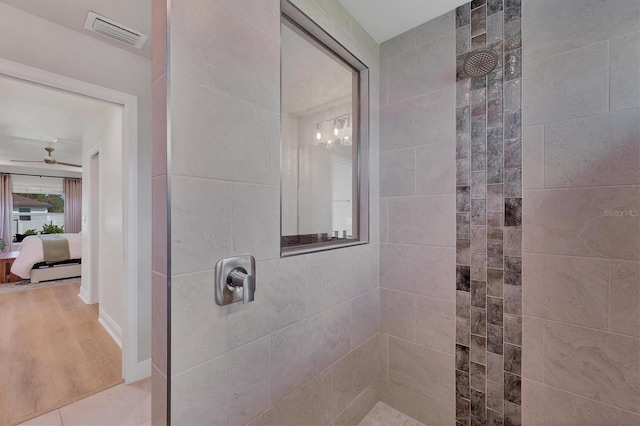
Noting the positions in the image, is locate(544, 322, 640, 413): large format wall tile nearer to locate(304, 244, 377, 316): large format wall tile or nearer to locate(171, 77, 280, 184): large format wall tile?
locate(304, 244, 377, 316): large format wall tile

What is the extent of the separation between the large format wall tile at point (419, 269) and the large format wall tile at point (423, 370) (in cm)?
33

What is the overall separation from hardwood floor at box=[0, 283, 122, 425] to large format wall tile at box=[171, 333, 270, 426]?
1.71 m

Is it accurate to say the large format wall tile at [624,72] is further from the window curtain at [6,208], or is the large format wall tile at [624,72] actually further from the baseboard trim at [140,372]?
the window curtain at [6,208]

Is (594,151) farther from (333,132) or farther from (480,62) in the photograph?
(333,132)

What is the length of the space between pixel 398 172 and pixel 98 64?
7.17 ft

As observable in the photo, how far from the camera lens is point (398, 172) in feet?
5.23

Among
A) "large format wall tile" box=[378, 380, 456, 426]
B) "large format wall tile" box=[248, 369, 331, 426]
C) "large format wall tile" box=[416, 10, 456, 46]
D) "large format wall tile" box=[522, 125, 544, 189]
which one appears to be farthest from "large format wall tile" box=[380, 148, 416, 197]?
"large format wall tile" box=[378, 380, 456, 426]

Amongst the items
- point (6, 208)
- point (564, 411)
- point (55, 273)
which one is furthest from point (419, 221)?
point (6, 208)

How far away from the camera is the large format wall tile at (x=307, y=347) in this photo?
1040 millimetres

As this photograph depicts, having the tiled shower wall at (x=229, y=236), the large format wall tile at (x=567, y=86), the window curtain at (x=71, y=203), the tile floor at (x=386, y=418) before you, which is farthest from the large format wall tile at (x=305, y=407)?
the window curtain at (x=71, y=203)

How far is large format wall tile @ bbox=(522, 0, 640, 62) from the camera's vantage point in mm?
1014

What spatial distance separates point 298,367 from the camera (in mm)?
1127

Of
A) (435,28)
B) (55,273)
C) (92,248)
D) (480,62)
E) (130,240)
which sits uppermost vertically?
(435,28)

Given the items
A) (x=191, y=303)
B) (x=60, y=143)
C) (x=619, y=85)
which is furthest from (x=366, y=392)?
(x=60, y=143)
